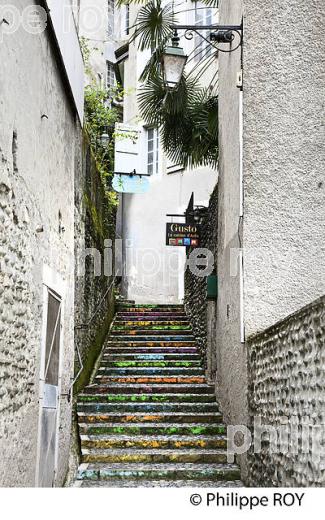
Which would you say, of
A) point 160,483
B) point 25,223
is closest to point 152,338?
point 160,483

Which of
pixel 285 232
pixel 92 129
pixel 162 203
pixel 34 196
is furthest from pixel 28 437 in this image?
pixel 162 203

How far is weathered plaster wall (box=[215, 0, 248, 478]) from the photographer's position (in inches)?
280

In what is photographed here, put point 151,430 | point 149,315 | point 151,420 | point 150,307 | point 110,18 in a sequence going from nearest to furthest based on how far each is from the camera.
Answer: point 151,430 < point 151,420 < point 149,315 < point 150,307 < point 110,18

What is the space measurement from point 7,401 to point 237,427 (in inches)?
134

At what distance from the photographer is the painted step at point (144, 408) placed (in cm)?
858

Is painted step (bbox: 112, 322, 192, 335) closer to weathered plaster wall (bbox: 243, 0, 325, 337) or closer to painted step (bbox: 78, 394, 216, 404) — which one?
painted step (bbox: 78, 394, 216, 404)

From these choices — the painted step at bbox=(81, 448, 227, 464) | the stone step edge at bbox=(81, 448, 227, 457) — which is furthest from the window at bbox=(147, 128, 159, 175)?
the painted step at bbox=(81, 448, 227, 464)

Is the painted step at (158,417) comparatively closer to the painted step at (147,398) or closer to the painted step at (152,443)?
the painted step at (147,398)

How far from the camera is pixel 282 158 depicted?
6.87 metres

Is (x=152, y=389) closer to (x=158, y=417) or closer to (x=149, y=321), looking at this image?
(x=158, y=417)

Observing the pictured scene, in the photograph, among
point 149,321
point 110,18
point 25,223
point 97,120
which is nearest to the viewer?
point 25,223

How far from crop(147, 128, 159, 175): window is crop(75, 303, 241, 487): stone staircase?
20.8ft

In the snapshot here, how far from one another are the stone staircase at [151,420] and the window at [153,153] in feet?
20.8

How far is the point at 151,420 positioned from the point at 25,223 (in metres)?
4.15
